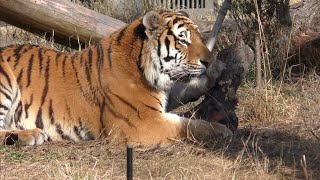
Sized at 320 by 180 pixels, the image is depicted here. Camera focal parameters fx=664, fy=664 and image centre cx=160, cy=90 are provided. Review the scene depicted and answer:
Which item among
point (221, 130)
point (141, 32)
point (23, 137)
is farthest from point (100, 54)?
point (221, 130)

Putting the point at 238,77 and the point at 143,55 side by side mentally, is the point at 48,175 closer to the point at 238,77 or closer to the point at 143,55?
the point at 143,55

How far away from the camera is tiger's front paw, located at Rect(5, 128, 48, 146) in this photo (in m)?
4.93

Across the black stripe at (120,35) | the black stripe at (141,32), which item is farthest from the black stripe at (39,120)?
the black stripe at (141,32)

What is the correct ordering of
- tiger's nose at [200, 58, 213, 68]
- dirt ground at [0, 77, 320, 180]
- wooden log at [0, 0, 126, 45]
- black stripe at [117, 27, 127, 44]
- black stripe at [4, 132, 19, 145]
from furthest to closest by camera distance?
wooden log at [0, 0, 126, 45], black stripe at [117, 27, 127, 44], tiger's nose at [200, 58, 213, 68], black stripe at [4, 132, 19, 145], dirt ground at [0, 77, 320, 180]

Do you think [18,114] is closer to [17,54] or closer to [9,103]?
[9,103]

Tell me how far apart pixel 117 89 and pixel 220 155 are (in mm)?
983

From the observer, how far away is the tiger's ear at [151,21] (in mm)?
5090

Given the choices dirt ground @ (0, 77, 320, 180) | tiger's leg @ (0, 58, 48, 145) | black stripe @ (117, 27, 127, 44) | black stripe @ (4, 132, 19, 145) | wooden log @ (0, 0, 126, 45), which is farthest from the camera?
wooden log @ (0, 0, 126, 45)

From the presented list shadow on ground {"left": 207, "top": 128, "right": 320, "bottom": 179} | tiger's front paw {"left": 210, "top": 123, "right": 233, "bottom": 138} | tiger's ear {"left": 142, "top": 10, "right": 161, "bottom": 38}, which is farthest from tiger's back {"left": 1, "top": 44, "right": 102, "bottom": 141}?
shadow on ground {"left": 207, "top": 128, "right": 320, "bottom": 179}

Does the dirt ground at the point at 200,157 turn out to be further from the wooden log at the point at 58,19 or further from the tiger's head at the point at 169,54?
the wooden log at the point at 58,19

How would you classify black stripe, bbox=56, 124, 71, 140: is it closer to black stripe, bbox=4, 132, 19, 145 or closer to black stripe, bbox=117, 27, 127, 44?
black stripe, bbox=4, 132, 19, 145

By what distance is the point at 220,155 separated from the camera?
Answer: 462cm

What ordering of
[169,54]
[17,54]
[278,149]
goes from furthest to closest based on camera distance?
1. [17,54]
2. [169,54]
3. [278,149]

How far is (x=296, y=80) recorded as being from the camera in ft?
23.2
